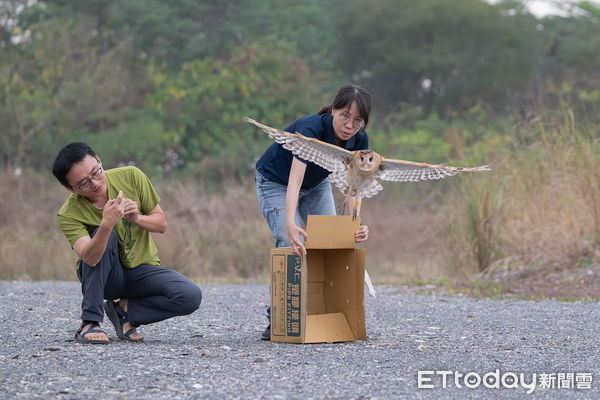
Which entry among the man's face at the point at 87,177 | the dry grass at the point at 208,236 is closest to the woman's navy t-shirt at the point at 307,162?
the man's face at the point at 87,177

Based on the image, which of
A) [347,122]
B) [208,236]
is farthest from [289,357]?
[208,236]

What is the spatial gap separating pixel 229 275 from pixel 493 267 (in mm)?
4150

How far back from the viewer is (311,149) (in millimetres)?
4773

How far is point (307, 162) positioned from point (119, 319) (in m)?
1.39

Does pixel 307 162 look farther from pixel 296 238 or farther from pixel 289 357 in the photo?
pixel 289 357

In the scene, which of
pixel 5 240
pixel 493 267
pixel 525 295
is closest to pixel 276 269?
pixel 525 295

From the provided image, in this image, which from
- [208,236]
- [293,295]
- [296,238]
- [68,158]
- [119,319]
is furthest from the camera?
[208,236]

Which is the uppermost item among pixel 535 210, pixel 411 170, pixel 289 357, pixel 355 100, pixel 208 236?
pixel 355 100

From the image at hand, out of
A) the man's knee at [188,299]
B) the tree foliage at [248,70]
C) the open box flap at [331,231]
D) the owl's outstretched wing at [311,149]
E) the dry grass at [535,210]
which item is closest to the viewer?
the owl's outstretched wing at [311,149]

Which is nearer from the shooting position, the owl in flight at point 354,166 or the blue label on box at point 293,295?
the owl in flight at point 354,166

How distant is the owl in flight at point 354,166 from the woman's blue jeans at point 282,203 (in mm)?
330

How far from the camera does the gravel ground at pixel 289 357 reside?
394cm

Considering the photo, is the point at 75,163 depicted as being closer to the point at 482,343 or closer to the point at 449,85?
the point at 482,343

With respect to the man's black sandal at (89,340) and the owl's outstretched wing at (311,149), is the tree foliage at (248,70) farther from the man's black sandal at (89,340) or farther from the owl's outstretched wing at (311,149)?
the man's black sandal at (89,340)
